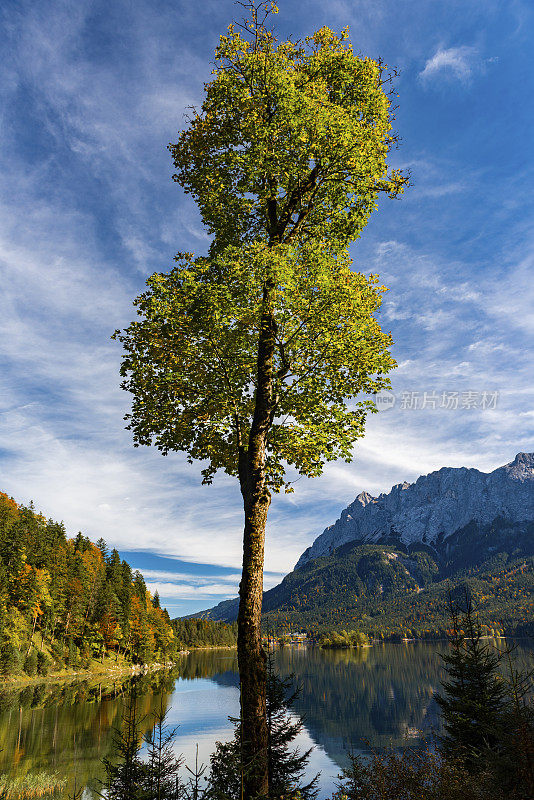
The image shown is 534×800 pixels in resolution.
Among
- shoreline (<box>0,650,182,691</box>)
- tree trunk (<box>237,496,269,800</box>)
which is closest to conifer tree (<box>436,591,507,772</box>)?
tree trunk (<box>237,496,269,800</box>)

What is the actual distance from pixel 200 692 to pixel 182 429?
326 ft

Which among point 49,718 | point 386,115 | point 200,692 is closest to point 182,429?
point 386,115

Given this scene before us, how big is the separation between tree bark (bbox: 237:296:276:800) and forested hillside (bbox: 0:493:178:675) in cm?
7252

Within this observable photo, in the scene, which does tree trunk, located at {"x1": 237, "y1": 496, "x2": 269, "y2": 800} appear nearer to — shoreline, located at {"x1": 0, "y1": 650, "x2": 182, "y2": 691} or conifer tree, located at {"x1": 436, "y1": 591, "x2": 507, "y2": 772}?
conifer tree, located at {"x1": 436, "y1": 591, "x2": 507, "y2": 772}

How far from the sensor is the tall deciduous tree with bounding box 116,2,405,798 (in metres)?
10.6

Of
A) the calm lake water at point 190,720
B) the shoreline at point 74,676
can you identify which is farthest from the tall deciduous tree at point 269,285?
the shoreline at point 74,676

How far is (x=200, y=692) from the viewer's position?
304 feet

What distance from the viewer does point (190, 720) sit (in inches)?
2303

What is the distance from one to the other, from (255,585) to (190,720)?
61387 mm

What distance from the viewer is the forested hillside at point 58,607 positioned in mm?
75969

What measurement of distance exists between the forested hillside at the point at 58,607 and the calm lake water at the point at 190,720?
9.67m

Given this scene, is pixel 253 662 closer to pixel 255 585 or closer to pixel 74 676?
pixel 255 585

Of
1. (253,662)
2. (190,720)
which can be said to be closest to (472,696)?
(253,662)

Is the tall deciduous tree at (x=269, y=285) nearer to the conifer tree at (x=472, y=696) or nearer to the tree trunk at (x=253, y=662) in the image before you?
the tree trunk at (x=253, y=662)
